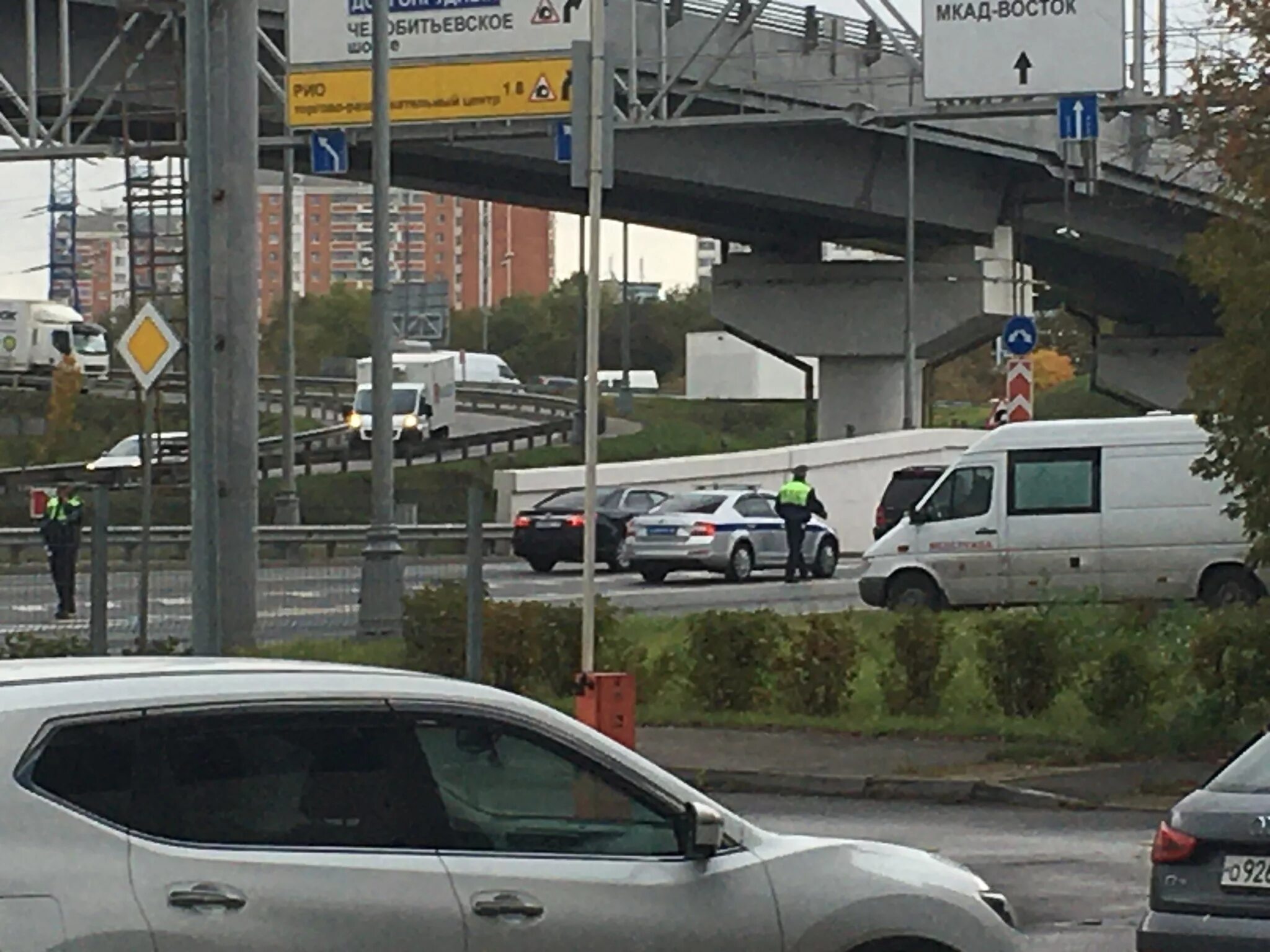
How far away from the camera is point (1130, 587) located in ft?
93.2

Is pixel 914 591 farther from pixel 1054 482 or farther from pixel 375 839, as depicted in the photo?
pixel 375 839

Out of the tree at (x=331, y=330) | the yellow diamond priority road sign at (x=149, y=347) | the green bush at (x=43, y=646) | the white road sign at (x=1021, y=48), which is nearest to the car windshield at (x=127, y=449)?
the white road sign at (x=1021, y=48)

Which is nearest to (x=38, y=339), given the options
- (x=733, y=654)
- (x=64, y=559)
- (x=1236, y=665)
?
(x=64, y=559)

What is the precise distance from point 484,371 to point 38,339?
30610 mm

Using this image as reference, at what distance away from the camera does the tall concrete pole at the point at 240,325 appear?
822 inches

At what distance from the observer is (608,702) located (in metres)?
15.6

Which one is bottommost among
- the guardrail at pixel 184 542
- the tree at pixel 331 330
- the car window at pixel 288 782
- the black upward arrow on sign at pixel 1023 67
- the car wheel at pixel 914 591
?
the car wheel at pixel 914 591

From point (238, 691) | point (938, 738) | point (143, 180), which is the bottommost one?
point (938, 738)

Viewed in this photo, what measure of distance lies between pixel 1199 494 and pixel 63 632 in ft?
44.4

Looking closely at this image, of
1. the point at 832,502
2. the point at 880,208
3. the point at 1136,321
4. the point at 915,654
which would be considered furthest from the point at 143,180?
the point at 1136,321

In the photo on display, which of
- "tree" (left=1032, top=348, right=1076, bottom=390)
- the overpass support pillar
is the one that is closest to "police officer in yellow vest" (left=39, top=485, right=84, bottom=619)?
the overpass support pillar

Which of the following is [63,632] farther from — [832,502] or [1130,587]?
[832,502]

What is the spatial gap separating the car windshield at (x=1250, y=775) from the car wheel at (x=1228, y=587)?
19126mm

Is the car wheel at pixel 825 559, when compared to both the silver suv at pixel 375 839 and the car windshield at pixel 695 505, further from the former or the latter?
the silver suv at pixel 375 839
